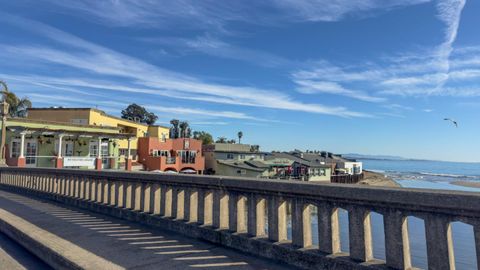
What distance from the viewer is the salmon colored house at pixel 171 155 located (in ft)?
156

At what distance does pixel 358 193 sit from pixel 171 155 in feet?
163

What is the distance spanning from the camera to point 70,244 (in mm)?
4781

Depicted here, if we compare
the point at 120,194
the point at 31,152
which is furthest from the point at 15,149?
the point at 120,194

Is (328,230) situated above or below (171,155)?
below

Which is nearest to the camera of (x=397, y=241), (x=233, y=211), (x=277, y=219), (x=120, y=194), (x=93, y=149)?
(x=397, y=241)

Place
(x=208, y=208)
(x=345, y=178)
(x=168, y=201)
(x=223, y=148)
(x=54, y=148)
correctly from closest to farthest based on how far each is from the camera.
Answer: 1. (x=208, y=208)
2. (x=168, y=201)
3. (x=54, y=148)
4. (x=223, y=148)
5. (x=345, y=178)

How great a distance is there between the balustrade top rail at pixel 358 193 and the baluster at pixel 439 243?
0.10 meters

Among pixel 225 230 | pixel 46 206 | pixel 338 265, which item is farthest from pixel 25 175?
pixel 338 265

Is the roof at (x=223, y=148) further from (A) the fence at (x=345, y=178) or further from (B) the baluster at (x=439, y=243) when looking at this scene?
(B) the baluster at (x=439, y=243)

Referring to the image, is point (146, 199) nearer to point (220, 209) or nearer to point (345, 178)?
point (220, 209)

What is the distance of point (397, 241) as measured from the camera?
10.7 ft

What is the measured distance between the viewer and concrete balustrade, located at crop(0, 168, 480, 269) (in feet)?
10.00

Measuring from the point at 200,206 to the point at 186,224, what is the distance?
406 millimetres

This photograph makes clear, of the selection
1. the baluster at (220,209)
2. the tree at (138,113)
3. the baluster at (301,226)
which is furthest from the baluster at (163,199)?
the tree at (138,113)
